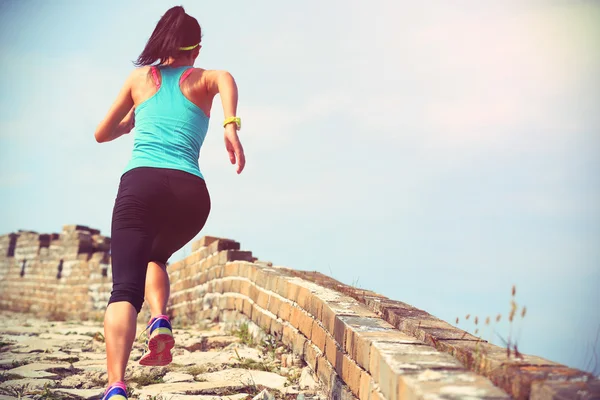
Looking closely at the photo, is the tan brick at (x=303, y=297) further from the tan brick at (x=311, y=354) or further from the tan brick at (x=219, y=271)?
the tan brick at (x=219, y=271)

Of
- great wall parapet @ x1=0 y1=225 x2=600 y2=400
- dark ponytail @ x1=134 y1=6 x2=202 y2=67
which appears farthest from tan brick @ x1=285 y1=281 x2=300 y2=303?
dark ponytail @ x1=134 y1=6 x2=202 y2=67

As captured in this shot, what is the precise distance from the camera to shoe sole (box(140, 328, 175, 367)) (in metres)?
2.86

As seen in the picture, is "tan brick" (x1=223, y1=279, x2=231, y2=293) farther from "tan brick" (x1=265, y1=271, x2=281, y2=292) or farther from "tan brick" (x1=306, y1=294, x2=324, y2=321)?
"tan brick" (x1=306, y1=294, x2=324, y2=321)

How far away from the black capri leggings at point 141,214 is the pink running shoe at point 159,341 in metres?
0.21

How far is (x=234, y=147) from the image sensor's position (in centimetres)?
271

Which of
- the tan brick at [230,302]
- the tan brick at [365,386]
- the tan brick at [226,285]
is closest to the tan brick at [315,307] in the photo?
the tan brick at [365,386]

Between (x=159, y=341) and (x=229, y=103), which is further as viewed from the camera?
(x=159, y=341)

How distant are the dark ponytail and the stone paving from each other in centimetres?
166

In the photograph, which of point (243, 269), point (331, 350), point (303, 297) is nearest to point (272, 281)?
point (303, 297)

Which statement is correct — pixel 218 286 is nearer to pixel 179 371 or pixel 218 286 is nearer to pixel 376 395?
pixel 179 371

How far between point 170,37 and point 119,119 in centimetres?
45

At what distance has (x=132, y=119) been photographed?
308 centimetres

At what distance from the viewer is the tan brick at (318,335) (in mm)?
3624

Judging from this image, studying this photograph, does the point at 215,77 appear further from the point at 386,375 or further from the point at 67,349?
the point at 67,349
